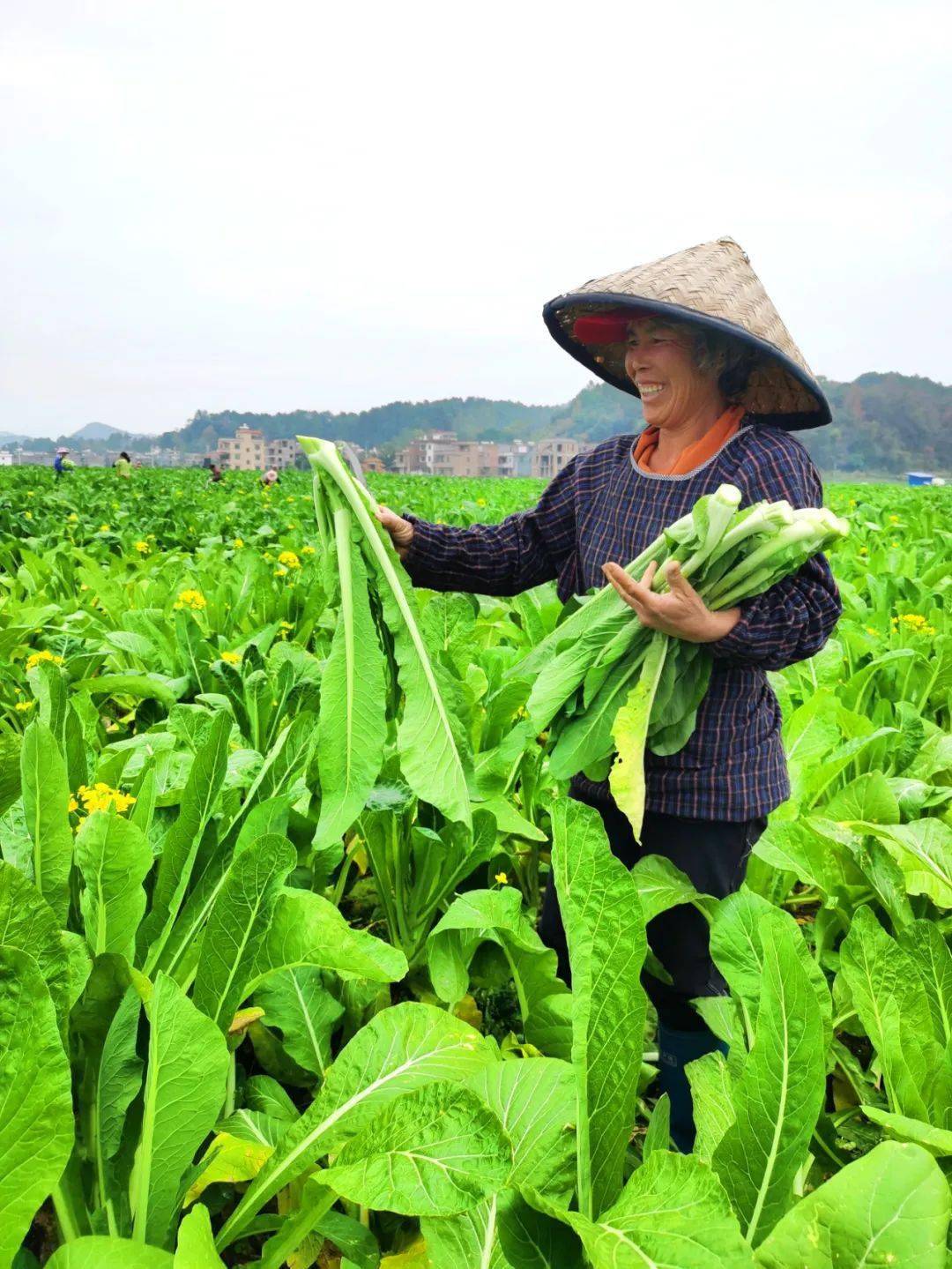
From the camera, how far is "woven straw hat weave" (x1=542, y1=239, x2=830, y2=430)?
1.69 m

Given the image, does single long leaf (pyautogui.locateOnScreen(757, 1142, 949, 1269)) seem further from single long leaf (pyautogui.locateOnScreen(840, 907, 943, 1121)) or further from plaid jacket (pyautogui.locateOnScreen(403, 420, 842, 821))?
plaid jacket (pyautogui.locateOnScreen(403, 420, 842, 821))

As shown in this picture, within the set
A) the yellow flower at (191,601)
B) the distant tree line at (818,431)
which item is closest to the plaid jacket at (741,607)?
the yellow flower at (191,601)

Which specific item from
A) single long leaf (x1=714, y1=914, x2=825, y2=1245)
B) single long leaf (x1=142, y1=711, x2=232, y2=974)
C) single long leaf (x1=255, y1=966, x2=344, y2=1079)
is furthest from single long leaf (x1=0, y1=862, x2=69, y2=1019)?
single long leaf (x1=714, y1=914, x2=825, y2=1245)

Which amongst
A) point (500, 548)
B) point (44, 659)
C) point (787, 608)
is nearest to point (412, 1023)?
point (787, 608)

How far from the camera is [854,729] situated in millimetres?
2633

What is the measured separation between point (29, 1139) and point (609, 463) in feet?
5.50

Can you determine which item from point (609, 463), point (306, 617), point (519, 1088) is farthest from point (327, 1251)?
point (306, 617)

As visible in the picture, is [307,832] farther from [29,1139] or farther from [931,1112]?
[931,1112]

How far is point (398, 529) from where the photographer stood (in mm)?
2111

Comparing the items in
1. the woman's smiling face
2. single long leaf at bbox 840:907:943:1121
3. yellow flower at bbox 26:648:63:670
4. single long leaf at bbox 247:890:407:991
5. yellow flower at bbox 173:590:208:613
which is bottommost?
single long leaf at bbox 840:907:943:1121

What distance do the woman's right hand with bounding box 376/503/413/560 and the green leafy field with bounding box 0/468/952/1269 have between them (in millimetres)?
331

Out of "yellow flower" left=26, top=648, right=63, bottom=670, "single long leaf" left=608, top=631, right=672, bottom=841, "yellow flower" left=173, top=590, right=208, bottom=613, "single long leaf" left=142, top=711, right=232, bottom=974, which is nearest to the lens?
"single long leaf" left=142, top=711, right=232, bottom=974

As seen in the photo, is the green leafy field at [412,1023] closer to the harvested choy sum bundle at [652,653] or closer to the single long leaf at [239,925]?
the single long leaf at [239,925]

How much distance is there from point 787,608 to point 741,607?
9 cm
